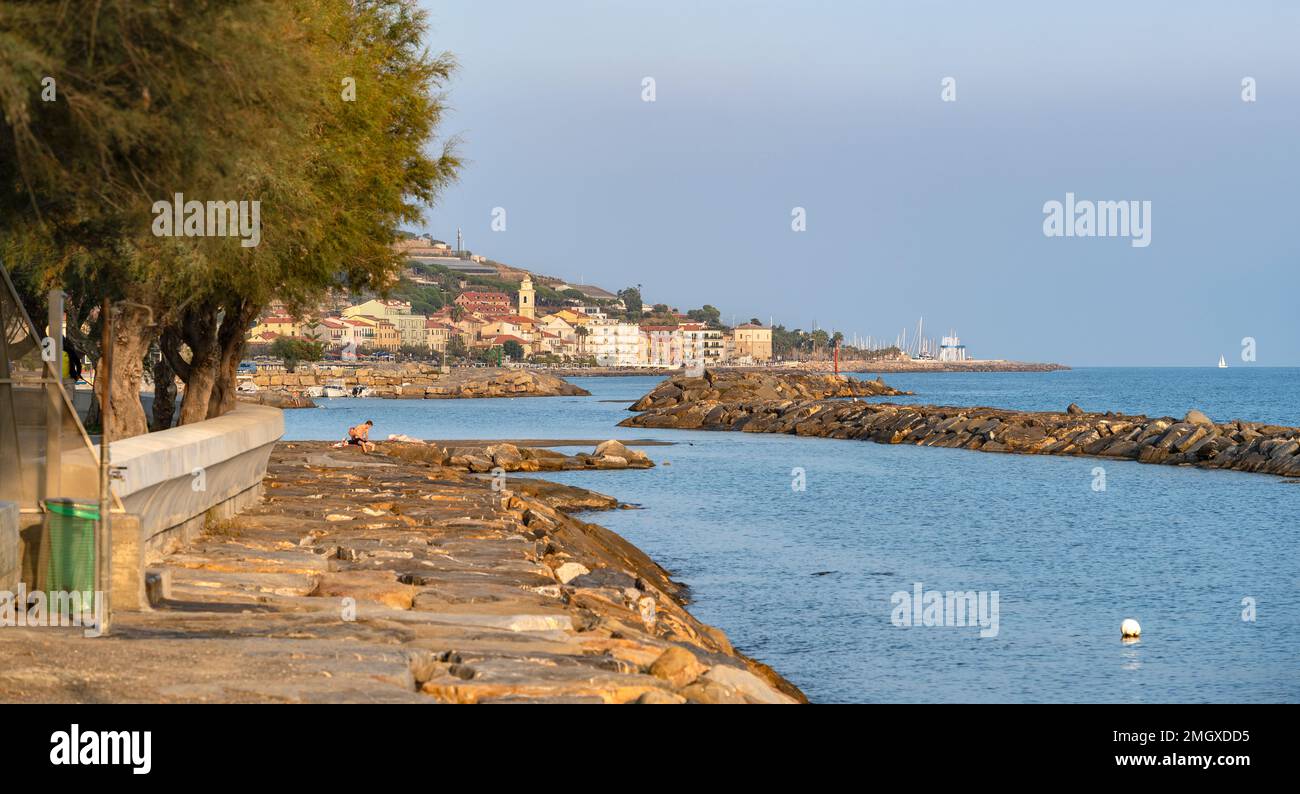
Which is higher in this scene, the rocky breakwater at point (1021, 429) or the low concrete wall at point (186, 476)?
the low concrete wall at point (186, 476)

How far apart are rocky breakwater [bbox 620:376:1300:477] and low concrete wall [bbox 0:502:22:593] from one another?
2022 inches

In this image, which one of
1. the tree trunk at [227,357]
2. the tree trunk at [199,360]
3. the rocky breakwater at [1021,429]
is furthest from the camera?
the rocky breakwater at [1021,429]

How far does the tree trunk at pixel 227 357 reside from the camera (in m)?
27.1

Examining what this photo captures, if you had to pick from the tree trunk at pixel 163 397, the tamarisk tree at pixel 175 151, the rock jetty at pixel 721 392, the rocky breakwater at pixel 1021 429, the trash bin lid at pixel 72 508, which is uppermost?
the tamarisk tree at pixel 175 151

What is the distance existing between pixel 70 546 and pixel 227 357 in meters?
16.2

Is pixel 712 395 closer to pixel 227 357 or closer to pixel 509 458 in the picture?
pixel 509 458

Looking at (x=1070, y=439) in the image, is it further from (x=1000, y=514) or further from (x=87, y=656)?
(x=87, y=656)

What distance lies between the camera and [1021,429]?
73438 millimetres

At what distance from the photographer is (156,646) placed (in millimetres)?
10328

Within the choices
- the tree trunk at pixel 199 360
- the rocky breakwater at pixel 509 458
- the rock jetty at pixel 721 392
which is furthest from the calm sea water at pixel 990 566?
the rock jetty at pixel 721 392

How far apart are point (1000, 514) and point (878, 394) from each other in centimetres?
11468

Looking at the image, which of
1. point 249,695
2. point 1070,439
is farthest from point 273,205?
point 1070,439

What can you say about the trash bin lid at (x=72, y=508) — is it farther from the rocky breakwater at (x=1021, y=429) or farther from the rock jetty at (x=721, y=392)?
the rock jetty at (x=721, y=392)

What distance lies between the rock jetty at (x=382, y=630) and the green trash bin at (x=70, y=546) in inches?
23.9
